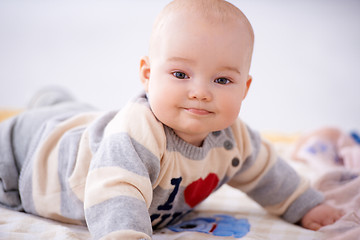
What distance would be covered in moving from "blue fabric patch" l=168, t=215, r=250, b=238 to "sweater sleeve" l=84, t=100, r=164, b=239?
18 centimetres

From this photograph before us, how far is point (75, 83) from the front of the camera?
2789 mm

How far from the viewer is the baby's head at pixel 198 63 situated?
0.80 meters

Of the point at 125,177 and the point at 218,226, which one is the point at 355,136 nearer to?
the point at 218,226

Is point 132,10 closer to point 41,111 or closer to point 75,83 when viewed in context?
point 75,83

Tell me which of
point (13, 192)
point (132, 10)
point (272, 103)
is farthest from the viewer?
point (132, 10)

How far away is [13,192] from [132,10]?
8.26 feet

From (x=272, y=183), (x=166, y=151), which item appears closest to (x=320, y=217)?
(x=272, y=183)

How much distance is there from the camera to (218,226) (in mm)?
965

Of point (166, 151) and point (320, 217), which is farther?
point (320, 217)

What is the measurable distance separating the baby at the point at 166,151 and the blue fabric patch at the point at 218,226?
0.12 feet

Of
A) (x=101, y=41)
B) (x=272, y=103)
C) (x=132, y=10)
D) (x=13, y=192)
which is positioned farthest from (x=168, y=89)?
(x=132, y=10)

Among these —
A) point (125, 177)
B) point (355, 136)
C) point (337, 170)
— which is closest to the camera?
point (125, 177)

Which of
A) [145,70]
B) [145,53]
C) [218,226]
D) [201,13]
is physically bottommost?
[218,226]

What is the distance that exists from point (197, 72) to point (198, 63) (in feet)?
0.05
